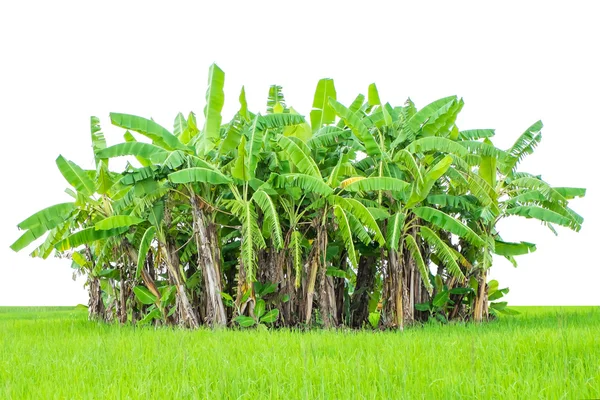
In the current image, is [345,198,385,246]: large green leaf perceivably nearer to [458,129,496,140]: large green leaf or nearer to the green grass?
the green grass

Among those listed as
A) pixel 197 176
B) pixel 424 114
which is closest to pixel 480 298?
pixel 424 114

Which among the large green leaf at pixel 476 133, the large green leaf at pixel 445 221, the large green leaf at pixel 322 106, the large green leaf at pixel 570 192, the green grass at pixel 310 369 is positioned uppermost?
the large green leaf at pixel 322 106

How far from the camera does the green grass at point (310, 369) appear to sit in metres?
4.43

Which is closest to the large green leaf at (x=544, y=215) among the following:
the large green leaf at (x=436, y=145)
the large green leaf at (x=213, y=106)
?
the large green leaf at (x=436, y=145)

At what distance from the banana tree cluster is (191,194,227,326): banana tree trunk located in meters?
0.03

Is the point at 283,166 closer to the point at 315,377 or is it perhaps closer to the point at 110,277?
the point at 110,277

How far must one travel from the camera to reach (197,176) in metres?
8.85

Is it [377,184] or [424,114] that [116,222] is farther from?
[424,114]

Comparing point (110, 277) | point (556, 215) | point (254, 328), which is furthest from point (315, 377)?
point (110, 277)

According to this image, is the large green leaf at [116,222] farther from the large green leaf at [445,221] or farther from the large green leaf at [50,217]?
the large green leaf at [445,221]

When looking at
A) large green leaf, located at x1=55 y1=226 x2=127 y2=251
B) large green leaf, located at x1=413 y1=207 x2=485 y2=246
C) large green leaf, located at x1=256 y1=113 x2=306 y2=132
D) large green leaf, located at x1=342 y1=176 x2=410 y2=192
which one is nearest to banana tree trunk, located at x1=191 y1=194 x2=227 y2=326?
large green leaf, located at x1=55 y1=226 x2=127 y2=251

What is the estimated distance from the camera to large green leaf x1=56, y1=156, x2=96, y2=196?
9.88m

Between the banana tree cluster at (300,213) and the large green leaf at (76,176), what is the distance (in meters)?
0.02

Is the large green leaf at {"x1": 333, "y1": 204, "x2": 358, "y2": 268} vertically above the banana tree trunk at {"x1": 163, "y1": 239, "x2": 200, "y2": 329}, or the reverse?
the large green leaf at {"x1": 333, "y1": 204, "x2": 358, "y2": 268}
